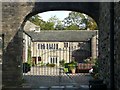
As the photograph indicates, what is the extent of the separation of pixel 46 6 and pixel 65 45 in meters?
44.7

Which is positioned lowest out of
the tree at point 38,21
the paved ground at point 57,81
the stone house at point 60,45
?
the paved ground at point 57,81

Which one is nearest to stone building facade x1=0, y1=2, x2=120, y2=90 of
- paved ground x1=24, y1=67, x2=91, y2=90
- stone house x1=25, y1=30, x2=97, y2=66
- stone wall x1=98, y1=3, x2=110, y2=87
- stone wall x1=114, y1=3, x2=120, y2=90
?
stone wall x1=98, y1=3, x2=110, y2=87

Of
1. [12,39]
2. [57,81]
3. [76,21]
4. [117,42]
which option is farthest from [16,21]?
[76,21]

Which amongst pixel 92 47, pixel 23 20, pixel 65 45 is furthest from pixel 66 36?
pixel 23 20

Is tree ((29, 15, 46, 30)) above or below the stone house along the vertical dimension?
above

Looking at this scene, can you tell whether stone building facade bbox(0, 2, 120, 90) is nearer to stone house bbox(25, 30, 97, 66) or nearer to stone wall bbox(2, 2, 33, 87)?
stone wall bbox(2, 2, 33, 87)

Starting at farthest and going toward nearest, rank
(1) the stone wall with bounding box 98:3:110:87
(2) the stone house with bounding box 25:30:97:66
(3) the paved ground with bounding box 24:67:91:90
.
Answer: (2) the stone house with bounding box 25:30:97:66
(3) the paved ground with bounding box 24:67:91:90
(1) the stone wall with bounding box 98:3:110:87

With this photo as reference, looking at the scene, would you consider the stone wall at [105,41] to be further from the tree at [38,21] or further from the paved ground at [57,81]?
the tree at [38,21]

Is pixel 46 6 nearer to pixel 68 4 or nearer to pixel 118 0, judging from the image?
pixel 68 4

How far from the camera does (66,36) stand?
63.5 meters

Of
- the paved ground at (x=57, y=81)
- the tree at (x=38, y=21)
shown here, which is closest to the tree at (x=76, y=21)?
the tree at (x=38, y=21)

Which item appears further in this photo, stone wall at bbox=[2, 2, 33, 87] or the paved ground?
the paved ground

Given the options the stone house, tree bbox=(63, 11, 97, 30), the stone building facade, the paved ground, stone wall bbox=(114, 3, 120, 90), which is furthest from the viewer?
tree bbox=(63, 11, 97, 30)

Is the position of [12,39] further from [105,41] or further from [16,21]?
[105,41]
